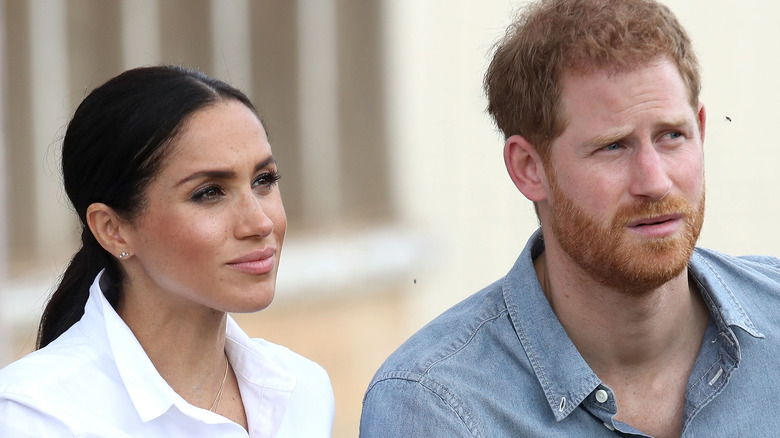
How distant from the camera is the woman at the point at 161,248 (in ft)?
7.63

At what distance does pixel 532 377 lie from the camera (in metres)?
2.55

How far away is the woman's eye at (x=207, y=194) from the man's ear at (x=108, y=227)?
17 centimetres

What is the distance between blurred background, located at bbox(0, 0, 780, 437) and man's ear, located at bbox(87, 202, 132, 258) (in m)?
2.48

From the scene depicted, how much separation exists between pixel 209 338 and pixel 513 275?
69 centimetres

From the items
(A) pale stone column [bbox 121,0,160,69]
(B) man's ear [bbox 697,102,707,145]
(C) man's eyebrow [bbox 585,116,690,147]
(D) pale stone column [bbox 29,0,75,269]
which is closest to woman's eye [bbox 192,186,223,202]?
(C) man's eyebrow [bbox 585,116,690,147]

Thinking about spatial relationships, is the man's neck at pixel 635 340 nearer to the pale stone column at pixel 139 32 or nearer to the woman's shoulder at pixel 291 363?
the woman's shoulder at pixel 291 363

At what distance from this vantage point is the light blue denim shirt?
2.47 metres

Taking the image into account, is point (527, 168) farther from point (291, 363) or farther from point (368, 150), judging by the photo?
point (368, 150)

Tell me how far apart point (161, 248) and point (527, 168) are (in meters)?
0.83

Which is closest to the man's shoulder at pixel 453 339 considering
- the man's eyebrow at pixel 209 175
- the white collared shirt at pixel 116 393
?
the white collared shirt at pixel 116 393

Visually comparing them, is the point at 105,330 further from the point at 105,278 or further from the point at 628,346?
the point at 628,346

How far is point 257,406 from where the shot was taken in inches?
102

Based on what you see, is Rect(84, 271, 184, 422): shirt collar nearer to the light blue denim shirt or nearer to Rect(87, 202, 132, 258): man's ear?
Rect(87, 202, 132, 258): man's ear

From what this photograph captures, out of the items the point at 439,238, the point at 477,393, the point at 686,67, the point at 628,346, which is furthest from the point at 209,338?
the point at 439,238
